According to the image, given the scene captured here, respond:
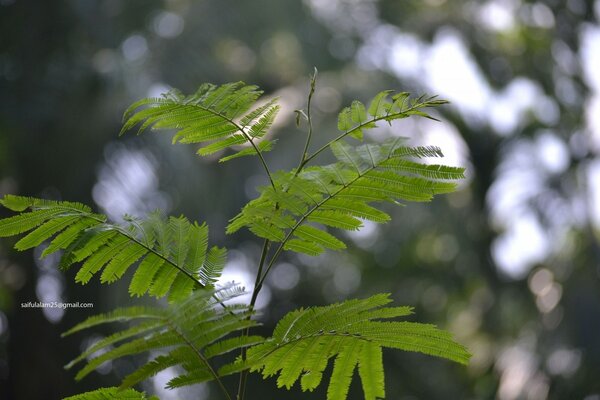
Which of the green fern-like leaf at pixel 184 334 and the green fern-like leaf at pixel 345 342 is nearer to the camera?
the green fern-like leaf at pixel 184 334

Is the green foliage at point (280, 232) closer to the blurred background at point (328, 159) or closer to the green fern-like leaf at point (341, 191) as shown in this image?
the green fern-like leaf at point (341, 191)

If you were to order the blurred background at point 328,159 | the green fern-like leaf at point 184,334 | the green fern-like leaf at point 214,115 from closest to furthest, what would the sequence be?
1. the green fern-like leaf at point 184,334
2. the green fern-like leaf at point 214,115
3. the blurred background at point 328,159

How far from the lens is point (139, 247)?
1396mm

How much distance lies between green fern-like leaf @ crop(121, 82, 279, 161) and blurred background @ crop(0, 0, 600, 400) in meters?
6.09

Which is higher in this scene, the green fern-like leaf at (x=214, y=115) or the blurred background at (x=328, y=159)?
the green fern-like leaf at (x=214, y=115)

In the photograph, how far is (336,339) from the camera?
1.30 m

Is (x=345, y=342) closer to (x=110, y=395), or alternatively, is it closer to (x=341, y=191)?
(x=341, y=191)

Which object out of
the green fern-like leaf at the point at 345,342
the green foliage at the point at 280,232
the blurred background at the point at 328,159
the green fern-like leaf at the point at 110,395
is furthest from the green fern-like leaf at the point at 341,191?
the blurred background at the point at 328,159

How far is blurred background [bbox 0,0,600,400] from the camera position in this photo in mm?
8414

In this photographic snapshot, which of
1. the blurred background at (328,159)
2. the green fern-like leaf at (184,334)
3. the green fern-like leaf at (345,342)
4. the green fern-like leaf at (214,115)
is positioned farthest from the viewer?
the blurred background at (328,159)

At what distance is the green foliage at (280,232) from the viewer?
1.29 meters

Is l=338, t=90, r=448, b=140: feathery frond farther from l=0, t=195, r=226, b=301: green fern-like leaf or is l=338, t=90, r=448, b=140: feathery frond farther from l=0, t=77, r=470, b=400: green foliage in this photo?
l=0, t=195, r=226, b=301: green fern-like leaf

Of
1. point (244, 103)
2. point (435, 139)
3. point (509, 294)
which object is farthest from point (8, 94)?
point (244, 103)

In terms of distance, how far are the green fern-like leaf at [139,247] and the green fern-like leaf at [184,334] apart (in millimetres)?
179
